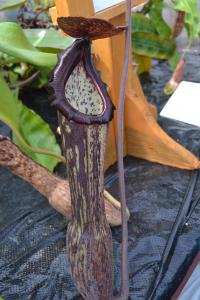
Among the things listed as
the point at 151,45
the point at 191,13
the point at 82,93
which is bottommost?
the point at 151,45

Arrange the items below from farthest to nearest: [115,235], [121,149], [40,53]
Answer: [115,235] → [40,53] → [121,149]

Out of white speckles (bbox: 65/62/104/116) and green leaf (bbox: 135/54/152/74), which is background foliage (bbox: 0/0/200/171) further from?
white speckles (bbox: 65/62/104/116)

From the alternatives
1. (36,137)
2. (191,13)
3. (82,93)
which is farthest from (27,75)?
(82,93)

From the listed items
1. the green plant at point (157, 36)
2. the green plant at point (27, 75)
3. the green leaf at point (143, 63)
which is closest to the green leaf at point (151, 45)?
the green plant at point (157, 36)

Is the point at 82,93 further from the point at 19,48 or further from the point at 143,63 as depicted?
the point at 143,63

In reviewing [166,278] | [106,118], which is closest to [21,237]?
[166,278]

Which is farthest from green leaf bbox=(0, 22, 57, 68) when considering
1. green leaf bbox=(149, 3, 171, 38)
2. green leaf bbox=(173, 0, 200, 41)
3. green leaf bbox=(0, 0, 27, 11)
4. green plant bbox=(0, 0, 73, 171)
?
green leaf bbox=(149, 3, 171, 38)
